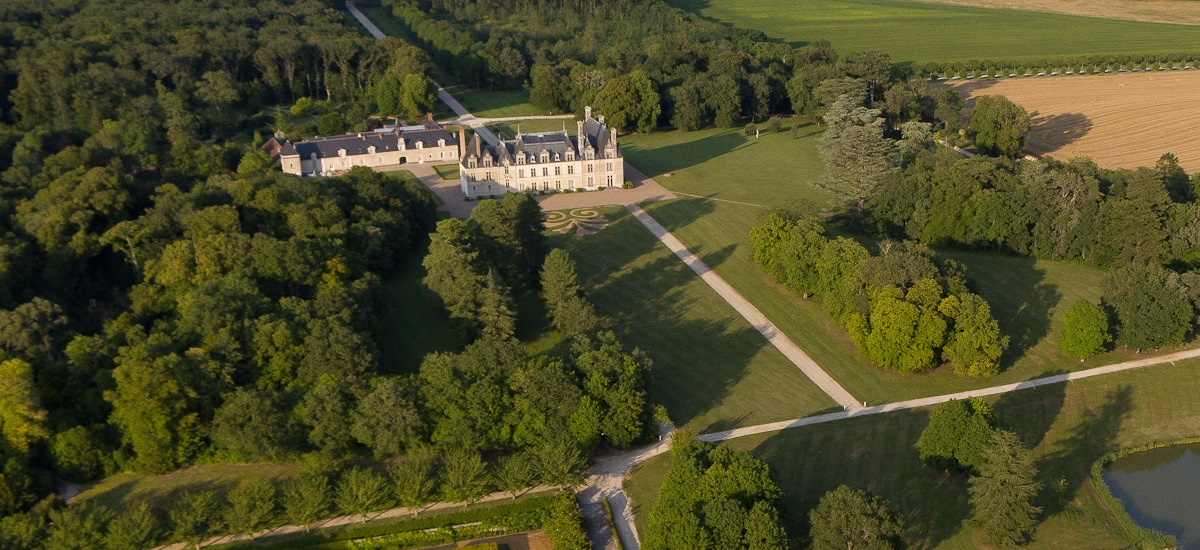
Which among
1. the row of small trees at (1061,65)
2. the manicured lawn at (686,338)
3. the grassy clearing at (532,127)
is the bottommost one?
the manicured lawn at (686,338)

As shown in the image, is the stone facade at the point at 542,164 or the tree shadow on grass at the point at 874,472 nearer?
the tree shadow on grass at the point at 874,472

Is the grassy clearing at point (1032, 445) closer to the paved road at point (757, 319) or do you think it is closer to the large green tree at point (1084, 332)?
the large green tree at point (1084, 332)

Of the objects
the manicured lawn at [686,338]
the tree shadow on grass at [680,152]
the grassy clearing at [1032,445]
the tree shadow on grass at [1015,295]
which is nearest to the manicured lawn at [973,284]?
the tree shadow on grass at [1015,295]

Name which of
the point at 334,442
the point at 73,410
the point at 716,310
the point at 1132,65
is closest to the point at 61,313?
the point at 73,410

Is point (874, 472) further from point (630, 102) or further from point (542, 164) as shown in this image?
point (630, 102)

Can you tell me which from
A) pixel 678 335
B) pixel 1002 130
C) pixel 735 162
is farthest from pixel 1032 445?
pixel 1002 130

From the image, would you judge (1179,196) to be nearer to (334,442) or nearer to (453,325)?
(453,325)

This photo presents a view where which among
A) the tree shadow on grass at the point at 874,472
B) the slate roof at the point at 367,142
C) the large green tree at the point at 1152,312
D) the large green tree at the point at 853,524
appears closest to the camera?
the large green tree at the point at 853,524

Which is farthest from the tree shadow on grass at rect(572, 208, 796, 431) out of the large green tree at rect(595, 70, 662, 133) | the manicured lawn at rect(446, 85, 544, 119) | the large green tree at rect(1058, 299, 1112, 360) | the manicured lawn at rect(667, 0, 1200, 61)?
the manicured lawn at rect(667, 0, 1200, 61)
